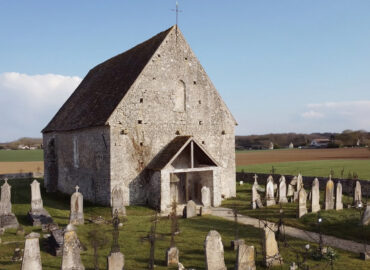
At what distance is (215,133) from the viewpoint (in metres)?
24.9

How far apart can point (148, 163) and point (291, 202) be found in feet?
31.7

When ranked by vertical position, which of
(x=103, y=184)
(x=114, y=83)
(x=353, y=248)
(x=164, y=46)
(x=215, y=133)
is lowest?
(x=353, y=248)

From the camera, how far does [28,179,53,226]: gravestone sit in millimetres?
17062

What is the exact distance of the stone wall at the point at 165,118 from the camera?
69.3 feet

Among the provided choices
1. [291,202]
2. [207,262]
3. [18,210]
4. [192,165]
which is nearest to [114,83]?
[192,165]

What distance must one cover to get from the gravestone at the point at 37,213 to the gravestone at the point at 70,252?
783 centimetres

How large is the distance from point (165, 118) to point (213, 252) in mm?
13411

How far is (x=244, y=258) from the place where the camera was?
33.2 ft

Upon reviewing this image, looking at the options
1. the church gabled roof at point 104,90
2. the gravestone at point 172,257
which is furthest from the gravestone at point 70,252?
the church gabled roof at point 104,90

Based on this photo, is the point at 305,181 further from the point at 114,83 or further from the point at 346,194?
the point at 114,83

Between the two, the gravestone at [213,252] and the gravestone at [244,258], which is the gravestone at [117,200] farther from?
the gravestone at [244,258]

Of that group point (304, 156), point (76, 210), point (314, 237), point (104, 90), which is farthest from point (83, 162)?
point (304, 156)

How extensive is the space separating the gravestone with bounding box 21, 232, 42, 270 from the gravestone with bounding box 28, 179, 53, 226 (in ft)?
25.2

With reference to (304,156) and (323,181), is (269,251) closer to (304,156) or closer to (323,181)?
(323,181)
